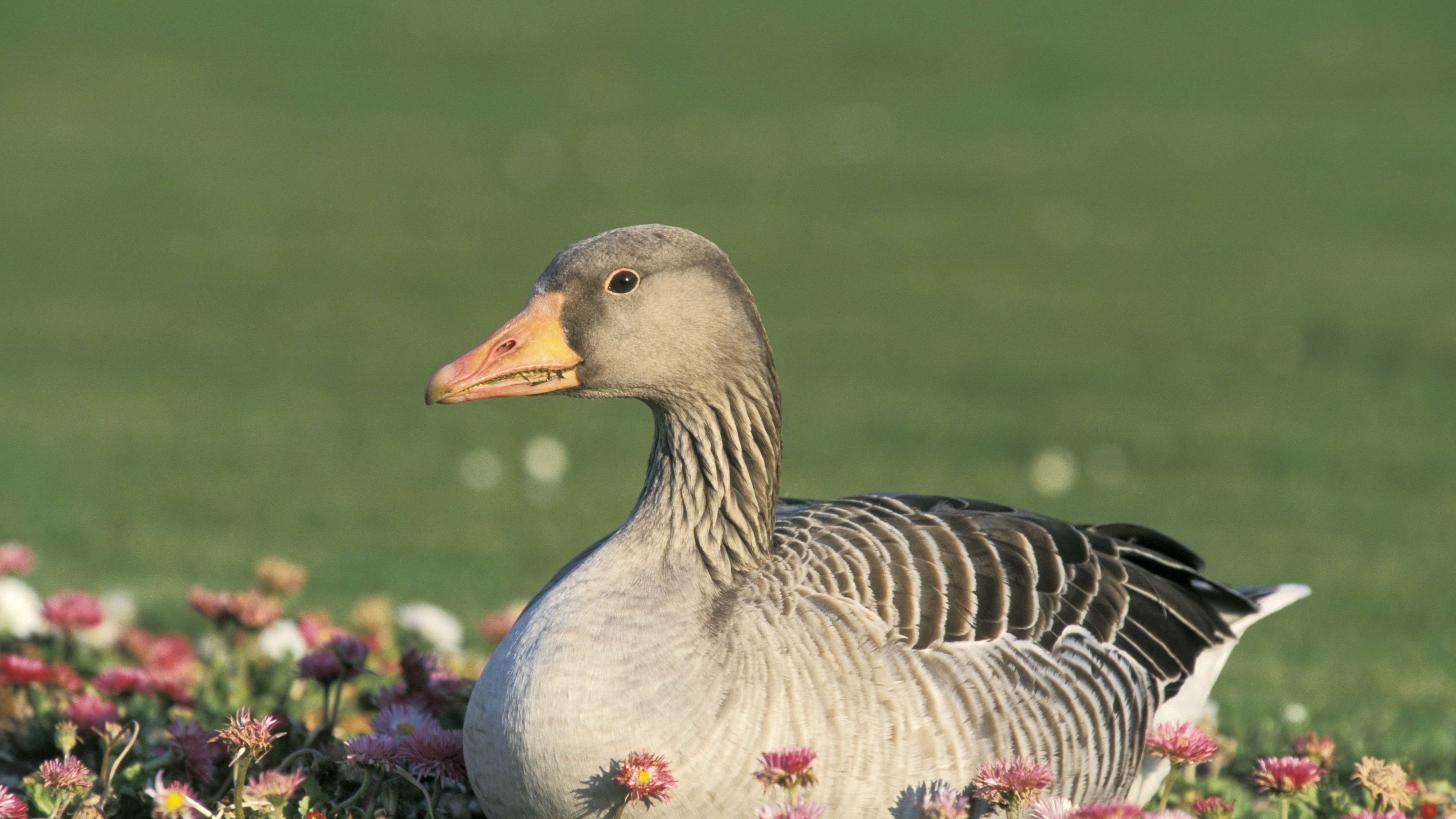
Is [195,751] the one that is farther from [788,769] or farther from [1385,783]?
[1385,783]

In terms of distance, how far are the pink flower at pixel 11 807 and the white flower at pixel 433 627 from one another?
7.73ft

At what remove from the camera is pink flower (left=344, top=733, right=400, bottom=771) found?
409 centimetres

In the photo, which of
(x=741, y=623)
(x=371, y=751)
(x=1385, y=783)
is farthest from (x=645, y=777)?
(x=1385, y=783)

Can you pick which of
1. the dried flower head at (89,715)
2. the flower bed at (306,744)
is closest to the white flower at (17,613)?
the flower bed at (306,744)

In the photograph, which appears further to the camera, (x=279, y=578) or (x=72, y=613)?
(x=279, y=578)

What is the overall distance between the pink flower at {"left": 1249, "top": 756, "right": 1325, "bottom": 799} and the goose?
51cm

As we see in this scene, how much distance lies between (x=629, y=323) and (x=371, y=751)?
1.34 meters

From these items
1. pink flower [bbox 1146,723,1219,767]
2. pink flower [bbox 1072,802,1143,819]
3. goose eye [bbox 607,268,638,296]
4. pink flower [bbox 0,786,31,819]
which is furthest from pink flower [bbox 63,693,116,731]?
pink flower [bbox 1146,723,1219,767]

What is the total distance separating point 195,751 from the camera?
4516mm

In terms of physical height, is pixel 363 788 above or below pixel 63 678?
above

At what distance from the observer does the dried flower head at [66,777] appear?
403cm

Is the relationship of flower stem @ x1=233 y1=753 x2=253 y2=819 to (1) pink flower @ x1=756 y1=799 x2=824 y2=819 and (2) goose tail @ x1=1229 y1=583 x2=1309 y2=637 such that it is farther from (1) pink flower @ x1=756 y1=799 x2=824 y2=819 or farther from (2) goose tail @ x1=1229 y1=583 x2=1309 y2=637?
(2) goose tail @ x1=1229 y1=583 x2=1309 y2=637

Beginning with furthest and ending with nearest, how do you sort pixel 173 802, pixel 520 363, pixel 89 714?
pixel 89 714 < pixel 520 363 < pixel 173 802

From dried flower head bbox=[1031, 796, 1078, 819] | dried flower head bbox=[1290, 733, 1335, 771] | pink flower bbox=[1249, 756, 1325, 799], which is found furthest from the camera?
dried flower head bbox=[1290, 733, 1335, 771]
